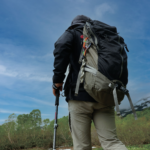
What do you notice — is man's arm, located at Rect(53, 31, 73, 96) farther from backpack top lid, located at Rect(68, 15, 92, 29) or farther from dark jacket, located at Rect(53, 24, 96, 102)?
backpack top lid, located at Rect(68, 15, 92, 29)

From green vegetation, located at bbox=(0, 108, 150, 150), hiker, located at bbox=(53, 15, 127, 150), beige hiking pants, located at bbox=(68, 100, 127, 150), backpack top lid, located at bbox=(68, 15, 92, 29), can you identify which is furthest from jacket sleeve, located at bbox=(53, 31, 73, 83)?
green vegetation, located at bbox=(0, 108, 150, 150)

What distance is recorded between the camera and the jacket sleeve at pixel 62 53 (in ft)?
6.68

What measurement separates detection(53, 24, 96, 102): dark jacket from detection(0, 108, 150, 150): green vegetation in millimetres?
4644

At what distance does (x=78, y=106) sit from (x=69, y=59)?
62 cm

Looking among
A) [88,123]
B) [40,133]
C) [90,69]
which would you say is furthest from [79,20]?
[40,133]

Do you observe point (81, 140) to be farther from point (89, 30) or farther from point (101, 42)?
point (89, 30)

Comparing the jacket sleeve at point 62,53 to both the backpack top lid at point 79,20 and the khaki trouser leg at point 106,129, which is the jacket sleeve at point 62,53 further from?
the khaki trouser leg at point 106,129

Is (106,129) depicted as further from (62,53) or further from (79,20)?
(79,20)

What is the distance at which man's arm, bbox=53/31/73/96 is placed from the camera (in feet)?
6.68

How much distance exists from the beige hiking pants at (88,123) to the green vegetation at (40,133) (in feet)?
14.5

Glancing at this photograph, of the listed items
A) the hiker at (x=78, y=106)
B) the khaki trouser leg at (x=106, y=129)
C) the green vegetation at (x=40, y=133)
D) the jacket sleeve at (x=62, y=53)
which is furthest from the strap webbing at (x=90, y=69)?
the green vegetation at (x=40, y=133)

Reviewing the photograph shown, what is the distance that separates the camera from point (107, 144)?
1.95 meters

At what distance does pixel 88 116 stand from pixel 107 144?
15.2 inches

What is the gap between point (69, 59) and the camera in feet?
7.09
